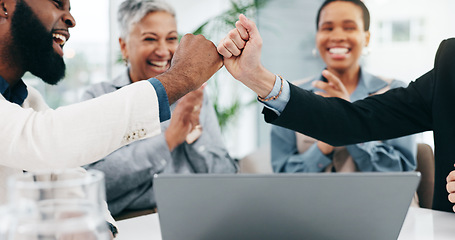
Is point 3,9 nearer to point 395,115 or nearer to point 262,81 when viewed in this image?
point 262,81

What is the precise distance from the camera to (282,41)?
13.8 ft

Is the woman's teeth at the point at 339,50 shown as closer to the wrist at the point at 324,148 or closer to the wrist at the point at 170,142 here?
the wrist at the point at 324,148

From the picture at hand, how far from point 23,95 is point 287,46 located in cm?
307

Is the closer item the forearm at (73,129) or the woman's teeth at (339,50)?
the forearm at (73,129)

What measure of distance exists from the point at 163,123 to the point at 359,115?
1.13 metres

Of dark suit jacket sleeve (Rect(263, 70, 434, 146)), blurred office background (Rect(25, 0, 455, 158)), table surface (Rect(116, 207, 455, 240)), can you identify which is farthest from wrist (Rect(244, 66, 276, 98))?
blurred office background (Rect(25, 0, 455, 158))

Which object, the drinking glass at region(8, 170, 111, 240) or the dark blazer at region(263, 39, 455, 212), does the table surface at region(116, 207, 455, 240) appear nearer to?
the dark blazer at region(263, 39, 455, 212)

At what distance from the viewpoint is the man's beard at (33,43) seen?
129 cm

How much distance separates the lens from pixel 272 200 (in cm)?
75

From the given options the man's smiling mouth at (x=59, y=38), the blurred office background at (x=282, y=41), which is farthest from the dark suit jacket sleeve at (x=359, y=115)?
the blurred office background at (x=282, y=41)

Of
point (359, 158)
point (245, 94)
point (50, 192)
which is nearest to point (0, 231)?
point (50, 192)

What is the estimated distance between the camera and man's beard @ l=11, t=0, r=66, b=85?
1287mm

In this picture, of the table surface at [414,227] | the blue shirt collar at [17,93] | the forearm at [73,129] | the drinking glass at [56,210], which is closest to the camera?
the drinking glass at [56,210]

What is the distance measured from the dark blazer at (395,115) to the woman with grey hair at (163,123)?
909 millimetres
